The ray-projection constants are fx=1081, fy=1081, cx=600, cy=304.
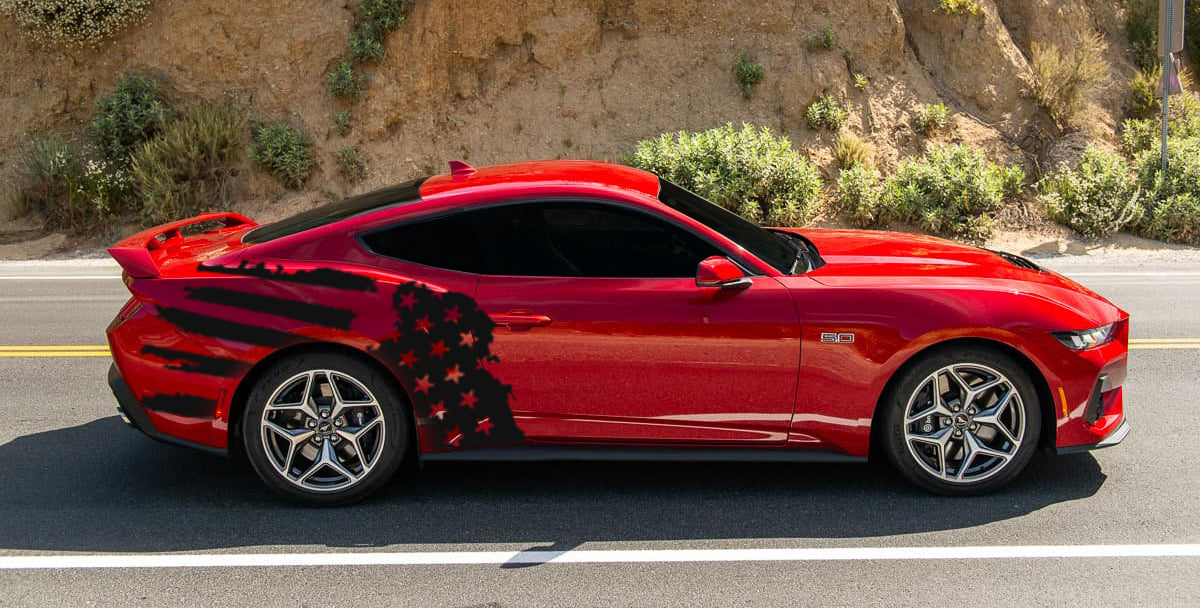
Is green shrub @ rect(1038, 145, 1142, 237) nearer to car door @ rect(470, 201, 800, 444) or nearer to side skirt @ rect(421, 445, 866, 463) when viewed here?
side skirt @ rect(421, 445, 866, 463)

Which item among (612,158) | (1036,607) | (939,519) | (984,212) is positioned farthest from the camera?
(612,158)

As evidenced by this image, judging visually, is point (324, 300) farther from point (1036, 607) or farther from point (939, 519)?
point (1036, 607)

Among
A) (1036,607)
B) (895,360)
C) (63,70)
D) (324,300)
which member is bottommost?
(1036,607)

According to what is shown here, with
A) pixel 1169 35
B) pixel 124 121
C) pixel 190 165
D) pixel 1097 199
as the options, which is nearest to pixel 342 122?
pixel 190 165

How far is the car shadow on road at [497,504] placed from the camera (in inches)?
188

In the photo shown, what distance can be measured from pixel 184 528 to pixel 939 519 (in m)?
3.40

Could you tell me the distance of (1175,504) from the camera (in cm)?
502

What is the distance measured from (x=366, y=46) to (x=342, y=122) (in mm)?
1238

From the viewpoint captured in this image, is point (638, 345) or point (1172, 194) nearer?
point (638, 345)

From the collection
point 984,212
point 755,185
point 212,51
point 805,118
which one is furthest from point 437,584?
point 212,51

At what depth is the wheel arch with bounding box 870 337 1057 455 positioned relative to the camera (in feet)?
16.3

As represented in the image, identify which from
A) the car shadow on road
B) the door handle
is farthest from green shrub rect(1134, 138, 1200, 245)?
the door handle

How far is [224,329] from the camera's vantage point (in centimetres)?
499

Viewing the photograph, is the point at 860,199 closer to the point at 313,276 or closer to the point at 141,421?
the point at 313,276
